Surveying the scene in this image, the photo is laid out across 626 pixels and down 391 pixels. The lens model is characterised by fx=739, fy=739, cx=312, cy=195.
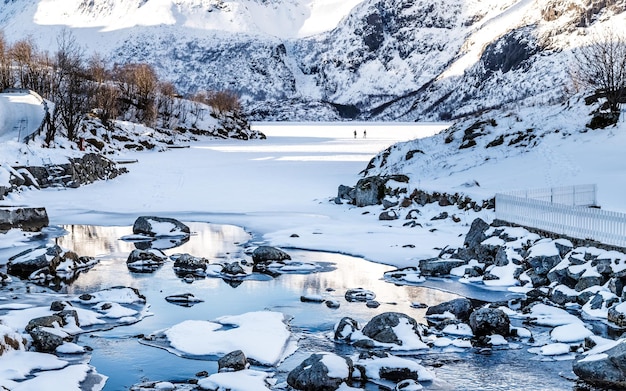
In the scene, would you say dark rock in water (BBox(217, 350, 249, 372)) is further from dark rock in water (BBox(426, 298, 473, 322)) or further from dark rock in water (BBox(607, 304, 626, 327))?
dark rock in water (BBox(607, 304, 626, 327))

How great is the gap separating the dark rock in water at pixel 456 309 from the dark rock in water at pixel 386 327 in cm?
169

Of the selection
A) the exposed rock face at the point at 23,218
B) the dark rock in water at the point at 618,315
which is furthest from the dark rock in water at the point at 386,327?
the exposed rock face at the point at 23,218

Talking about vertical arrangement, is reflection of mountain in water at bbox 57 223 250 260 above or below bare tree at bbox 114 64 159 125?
below

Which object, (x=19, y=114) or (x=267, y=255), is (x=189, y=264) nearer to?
(x=267, y=255)

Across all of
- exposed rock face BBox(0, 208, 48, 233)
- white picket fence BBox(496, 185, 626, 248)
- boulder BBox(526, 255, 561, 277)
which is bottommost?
boulder BBox(526, 255, 561, 277)

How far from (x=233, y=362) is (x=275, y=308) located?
14.3ft

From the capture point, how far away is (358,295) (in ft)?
63.7

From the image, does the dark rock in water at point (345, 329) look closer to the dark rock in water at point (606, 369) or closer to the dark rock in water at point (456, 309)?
the dark rock in water at point (456, 309)

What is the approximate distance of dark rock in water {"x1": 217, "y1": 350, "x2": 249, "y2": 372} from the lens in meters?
14.0

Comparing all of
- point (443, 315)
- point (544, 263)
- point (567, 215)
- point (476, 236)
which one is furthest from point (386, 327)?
point (476, 236)

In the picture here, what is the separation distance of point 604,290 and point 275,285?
28.6 ft

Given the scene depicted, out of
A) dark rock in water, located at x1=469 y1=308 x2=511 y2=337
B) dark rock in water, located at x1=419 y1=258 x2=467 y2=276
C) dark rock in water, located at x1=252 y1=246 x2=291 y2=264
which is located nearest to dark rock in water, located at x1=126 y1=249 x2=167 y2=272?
dark rock in water, located at x1=252 y1=246 x2=291 y2=264

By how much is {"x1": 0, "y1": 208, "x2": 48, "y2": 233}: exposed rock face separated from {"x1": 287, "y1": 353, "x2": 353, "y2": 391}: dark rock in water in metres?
20.0

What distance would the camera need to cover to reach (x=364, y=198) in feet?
121
